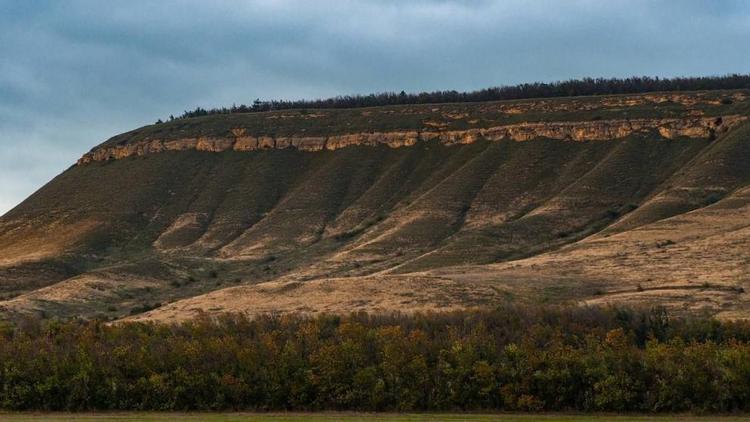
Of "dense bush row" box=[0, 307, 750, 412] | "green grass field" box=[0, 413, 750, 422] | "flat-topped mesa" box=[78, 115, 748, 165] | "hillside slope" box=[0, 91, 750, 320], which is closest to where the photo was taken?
"green grass field" box=[0, 413, 750, 422]

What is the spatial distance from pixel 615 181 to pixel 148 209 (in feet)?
171

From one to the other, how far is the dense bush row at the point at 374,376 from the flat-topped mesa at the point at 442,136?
81627mm

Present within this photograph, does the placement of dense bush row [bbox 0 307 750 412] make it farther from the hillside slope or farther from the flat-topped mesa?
the flat-topped mesa

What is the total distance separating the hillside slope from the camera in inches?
2301

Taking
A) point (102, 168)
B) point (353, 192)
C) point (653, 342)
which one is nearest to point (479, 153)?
point (353, 192)

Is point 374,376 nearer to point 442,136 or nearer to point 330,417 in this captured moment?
point 330,417

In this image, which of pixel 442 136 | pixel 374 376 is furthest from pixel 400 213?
pixel 374 376

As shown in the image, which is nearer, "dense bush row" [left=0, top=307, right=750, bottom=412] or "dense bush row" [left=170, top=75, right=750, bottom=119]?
"dense bush row" [left=0, top=307, right=750, bottom=412]

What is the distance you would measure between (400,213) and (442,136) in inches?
1061

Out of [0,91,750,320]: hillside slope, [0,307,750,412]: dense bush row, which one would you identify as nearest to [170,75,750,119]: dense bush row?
[0,91,750,320]: hillside slope

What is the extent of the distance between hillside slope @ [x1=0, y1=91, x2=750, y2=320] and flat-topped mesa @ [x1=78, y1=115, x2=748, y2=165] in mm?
234

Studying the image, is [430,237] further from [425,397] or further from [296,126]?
[425,397]

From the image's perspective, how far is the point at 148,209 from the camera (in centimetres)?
11388

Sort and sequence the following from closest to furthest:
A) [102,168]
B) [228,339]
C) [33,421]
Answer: [33,421] → [228,339] → [102,168]
